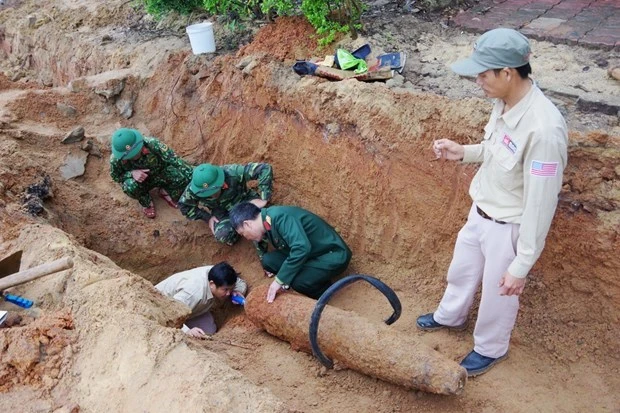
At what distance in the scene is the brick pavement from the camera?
4.75 metres

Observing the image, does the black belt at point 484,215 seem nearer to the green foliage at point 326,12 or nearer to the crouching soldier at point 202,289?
the crouching soldier at point 202,289

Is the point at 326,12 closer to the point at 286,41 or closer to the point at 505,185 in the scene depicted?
the point at 286,41

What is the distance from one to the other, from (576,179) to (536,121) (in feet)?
3.82

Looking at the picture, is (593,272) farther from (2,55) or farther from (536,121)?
(2,55)

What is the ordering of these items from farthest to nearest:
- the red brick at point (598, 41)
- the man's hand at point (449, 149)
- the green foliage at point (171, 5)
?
1. the green foliage at point (171, 5)
2. the red brick at point (598, 41)
3. the man's hand at point (449, 149)

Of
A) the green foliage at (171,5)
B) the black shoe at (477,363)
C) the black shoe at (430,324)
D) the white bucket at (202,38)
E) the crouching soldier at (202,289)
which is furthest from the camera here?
the green foliage at (171,5)

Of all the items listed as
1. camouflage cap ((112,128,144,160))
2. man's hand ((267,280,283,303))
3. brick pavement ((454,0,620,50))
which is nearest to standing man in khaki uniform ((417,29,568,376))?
man's hand ((267,280,283,303))

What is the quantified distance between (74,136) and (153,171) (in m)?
1.11

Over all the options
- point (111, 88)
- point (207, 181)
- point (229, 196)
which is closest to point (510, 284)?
point (207, 181)

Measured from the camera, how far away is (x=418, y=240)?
460 centimetres

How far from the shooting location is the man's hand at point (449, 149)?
331 cm

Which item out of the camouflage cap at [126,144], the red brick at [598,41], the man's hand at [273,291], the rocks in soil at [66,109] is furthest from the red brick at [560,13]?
the rocks in soil at [66,109]

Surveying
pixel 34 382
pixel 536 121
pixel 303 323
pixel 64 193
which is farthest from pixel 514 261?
pixel 64 193

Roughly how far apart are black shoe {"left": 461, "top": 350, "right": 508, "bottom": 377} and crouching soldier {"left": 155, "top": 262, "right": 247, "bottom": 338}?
219 cm
